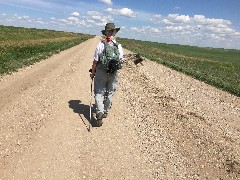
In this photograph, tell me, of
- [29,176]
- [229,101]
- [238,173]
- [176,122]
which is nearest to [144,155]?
[238,173]

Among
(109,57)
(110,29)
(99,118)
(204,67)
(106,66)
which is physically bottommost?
(204,67)

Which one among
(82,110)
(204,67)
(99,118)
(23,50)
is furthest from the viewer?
(204,67)

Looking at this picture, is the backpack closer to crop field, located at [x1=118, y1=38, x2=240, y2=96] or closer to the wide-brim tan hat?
the wide-brim tan hat

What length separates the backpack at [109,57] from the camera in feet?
25.5

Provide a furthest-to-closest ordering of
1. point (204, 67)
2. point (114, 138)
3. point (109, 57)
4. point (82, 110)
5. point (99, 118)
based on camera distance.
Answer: point (204, 67), point (82, 110), point (99, 118), point (109, 57), point (114, 138)

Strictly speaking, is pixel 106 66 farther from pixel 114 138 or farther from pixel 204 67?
pixel 204 67

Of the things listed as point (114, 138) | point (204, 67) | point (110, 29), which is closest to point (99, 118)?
point (114, 138)

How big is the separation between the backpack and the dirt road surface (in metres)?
1.45

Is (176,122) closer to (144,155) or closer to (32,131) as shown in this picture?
(144,155)

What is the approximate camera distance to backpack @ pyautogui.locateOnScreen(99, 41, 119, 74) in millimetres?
7758

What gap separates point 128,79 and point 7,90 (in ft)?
22.4

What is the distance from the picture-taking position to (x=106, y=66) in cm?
788

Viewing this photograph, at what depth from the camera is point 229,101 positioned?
50.5ft

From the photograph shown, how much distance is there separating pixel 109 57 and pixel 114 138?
1.81 meters
